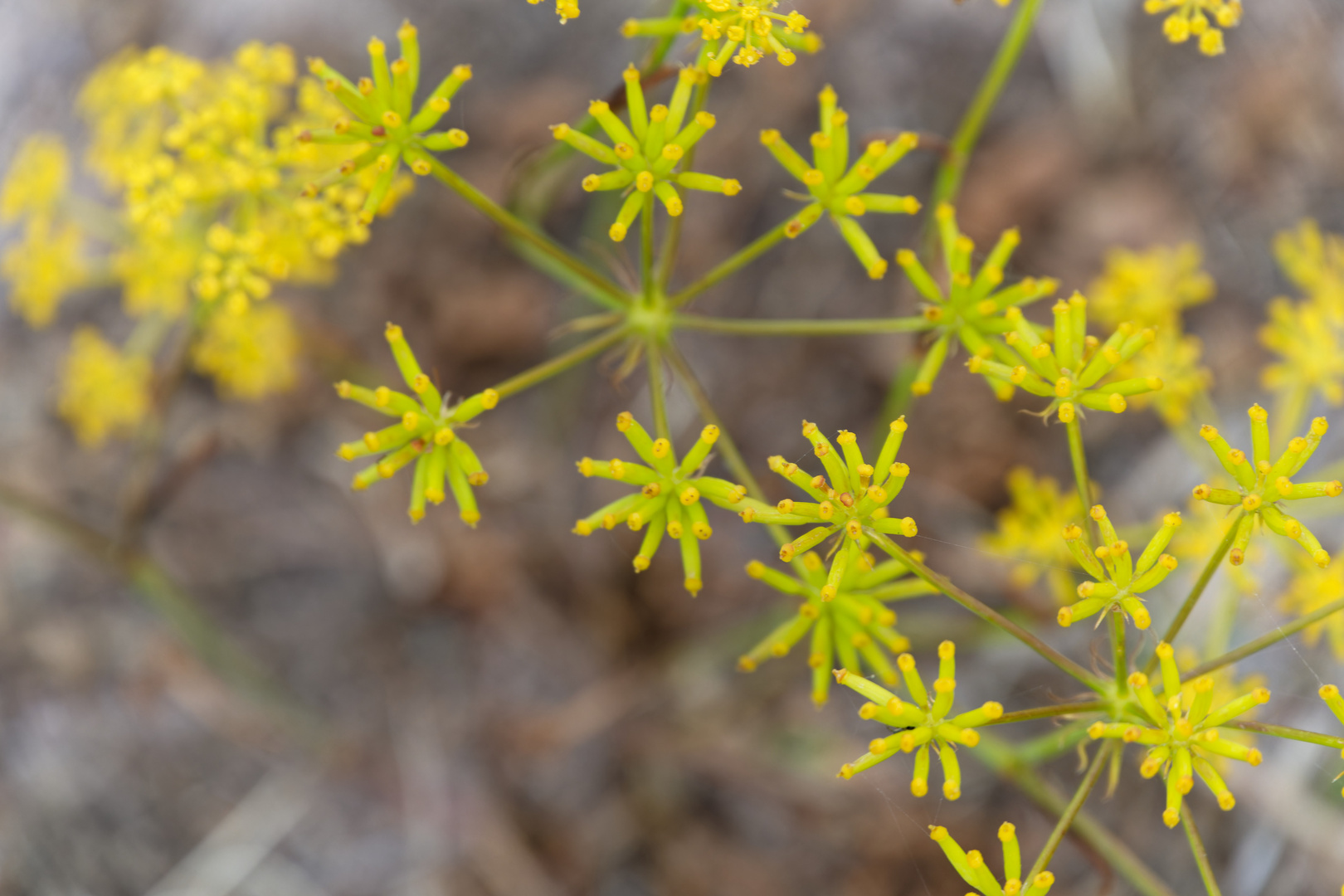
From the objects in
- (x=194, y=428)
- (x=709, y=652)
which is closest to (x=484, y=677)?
(x=709, y=652)

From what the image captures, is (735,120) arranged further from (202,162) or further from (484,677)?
(484,677)

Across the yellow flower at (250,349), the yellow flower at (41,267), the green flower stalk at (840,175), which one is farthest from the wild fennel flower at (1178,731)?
the yellow flower at (41,267)

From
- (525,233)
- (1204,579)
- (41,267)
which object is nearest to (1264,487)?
(1204,579)

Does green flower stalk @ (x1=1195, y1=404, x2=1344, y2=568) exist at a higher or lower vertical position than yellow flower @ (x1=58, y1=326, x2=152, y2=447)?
higher

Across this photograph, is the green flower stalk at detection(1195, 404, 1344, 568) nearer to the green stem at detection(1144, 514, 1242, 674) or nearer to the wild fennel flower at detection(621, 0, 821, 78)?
the green stem at detection(1144, 514, 1242, 674)

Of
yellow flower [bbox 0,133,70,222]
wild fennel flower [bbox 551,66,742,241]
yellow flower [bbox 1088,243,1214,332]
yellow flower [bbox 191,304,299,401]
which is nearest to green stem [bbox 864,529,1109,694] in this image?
wild fennel flower [bbox 551,66,742,241]

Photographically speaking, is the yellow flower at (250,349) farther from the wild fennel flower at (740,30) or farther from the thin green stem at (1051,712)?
the thin green stem at (1051,712)
